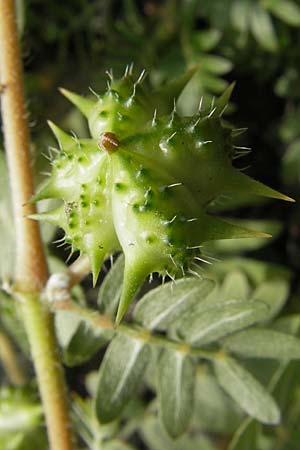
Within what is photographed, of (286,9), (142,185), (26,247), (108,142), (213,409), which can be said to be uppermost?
(286,9)

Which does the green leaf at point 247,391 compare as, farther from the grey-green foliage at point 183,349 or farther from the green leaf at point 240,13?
the green leaf at point 240,13

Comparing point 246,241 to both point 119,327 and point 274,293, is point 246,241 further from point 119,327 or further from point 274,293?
point 119,327

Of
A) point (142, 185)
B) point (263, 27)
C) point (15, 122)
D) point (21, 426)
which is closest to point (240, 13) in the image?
point (263, 27)

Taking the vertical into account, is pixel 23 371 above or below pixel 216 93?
below

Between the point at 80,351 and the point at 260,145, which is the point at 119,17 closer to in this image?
the point at 260,145

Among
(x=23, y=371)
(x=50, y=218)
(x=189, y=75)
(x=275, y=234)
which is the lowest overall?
(x=23, y=371)

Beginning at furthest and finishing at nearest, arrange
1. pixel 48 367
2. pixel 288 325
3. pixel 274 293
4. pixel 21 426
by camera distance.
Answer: pixel 274 293
pixel 288 325
pixel 21 426
pixel 48 367

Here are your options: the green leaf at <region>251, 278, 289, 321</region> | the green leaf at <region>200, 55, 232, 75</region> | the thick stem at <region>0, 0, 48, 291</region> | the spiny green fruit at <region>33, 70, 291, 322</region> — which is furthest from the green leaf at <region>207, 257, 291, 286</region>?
the spiny green fruit at <region>33, 70, 291, 322</region>

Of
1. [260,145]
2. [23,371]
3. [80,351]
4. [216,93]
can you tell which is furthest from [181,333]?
[260,145]
